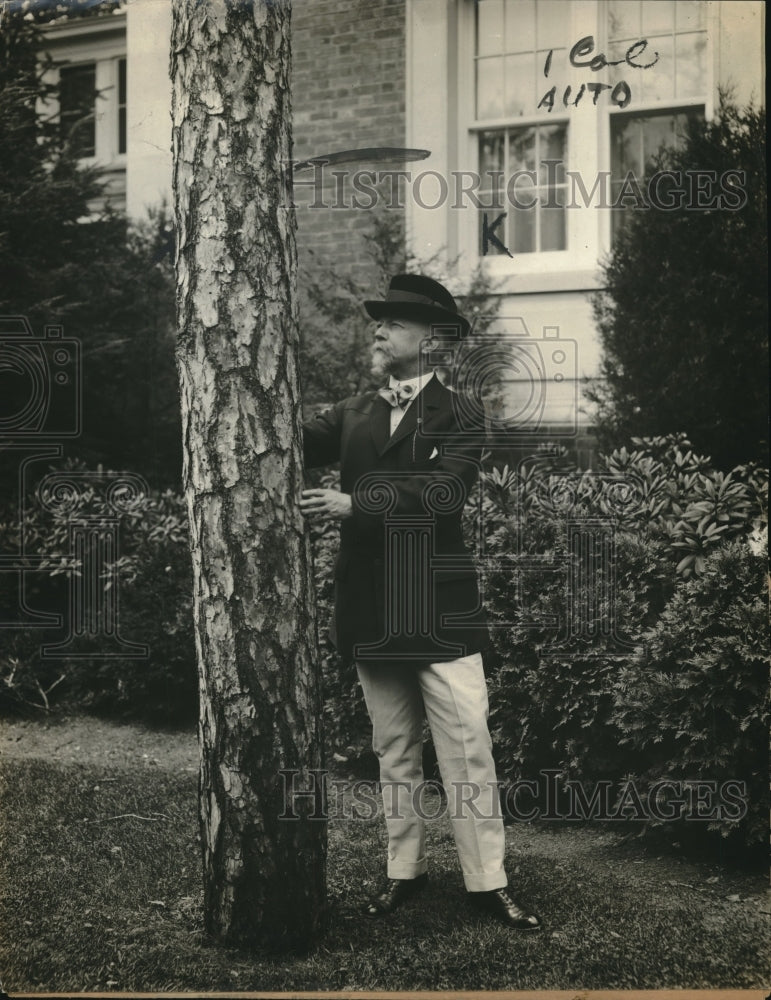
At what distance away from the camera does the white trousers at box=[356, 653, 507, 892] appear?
3.50 meters

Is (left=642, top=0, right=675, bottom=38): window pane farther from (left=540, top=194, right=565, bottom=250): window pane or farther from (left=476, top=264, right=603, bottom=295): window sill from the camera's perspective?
(left=476, top=264, right=603, bottom=295): window sill

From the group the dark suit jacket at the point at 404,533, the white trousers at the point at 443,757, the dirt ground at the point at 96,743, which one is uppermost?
the dark suit jacket at the point at 404,533

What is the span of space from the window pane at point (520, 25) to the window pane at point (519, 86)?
7 cm

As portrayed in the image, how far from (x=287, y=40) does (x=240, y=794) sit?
7.82 feet

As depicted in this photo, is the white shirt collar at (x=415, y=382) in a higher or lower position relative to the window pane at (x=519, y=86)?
lower

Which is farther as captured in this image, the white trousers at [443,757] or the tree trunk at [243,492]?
the white trousers at [443,757]

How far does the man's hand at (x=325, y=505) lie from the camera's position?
336 centimetres

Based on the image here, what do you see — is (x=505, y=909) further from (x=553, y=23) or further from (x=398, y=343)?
(x=553, y=23)

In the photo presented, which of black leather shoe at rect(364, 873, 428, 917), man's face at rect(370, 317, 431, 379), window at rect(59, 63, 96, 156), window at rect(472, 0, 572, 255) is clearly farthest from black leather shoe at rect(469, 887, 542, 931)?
window at rect(59, 63, 96, 156)

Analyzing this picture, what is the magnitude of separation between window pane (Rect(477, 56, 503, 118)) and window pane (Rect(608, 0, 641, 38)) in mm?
673

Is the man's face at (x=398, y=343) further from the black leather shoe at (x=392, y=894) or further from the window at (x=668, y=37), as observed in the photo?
the window at (x=668, y=37)

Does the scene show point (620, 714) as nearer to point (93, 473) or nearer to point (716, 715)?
point (716, 715)

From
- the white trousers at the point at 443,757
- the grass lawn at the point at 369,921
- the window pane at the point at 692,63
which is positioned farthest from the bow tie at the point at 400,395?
the window pane at the point at 692,63

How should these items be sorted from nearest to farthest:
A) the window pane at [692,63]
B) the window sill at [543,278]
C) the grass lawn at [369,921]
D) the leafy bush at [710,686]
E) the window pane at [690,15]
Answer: the grass lawn at [369,921], the leafy bush at [710,686], the window pane at [690,15], the window pane at [692,63], the window sill at [543,278]
